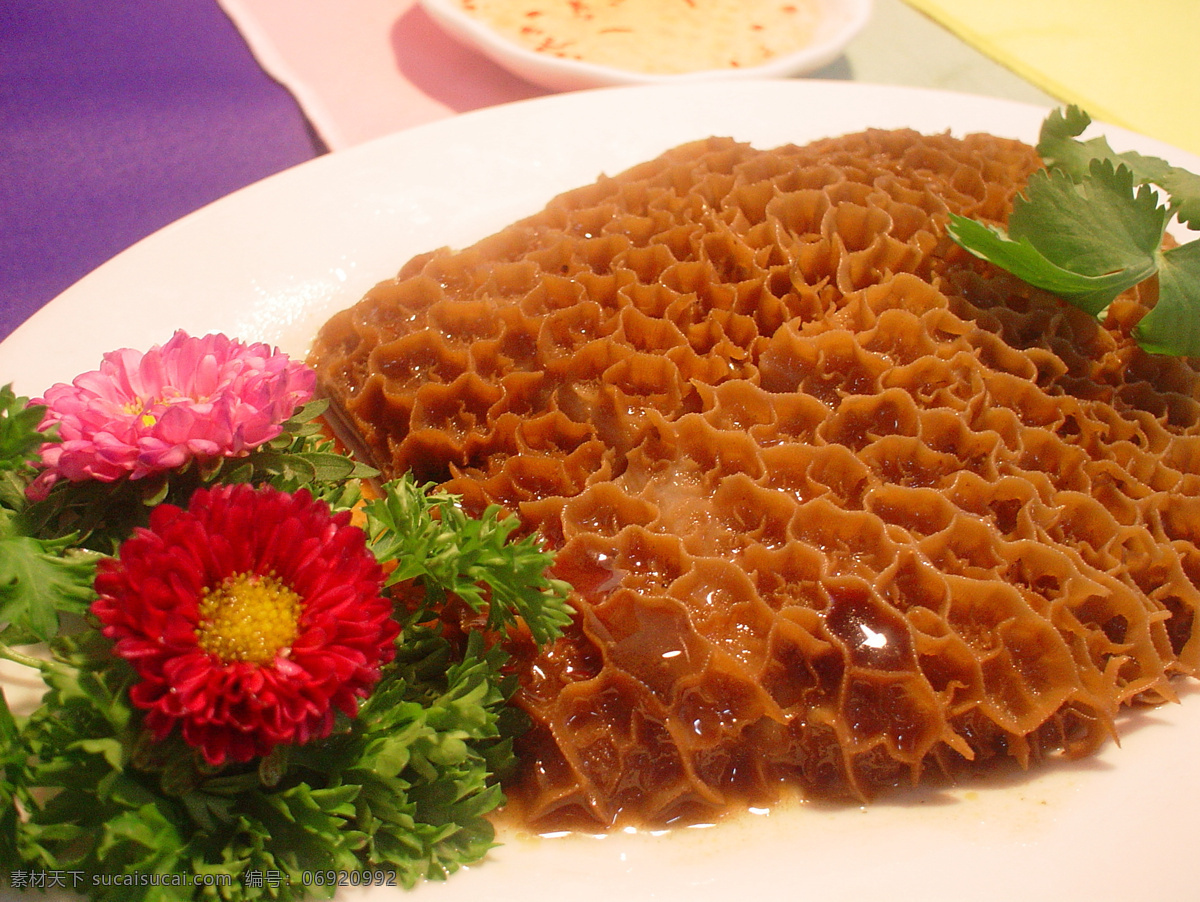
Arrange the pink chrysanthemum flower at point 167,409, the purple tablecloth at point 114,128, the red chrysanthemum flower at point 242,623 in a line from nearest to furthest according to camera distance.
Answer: the red chrysanthemum flower at point 242,623, the pink chrysanthemum flower at point 167,409, the purple tablecloth at point 114,128

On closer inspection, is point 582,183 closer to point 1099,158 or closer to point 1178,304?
point 1099,158

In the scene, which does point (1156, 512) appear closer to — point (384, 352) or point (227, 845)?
point (384, 352)

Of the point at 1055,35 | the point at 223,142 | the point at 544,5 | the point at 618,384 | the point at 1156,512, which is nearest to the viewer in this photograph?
the point at 1156,512

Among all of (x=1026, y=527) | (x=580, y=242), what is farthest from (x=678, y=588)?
(x=580, y=242)

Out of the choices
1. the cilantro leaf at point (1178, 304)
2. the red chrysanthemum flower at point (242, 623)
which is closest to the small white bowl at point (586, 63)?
the cilantro leaf at point (1178, 304)

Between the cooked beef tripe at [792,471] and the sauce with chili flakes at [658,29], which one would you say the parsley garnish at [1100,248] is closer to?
the cooked beef tripe at [792,471]
